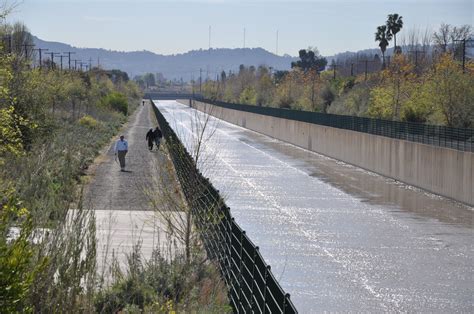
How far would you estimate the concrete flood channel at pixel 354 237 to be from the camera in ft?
60.5

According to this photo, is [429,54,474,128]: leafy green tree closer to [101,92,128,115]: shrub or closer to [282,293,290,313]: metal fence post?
[282,293,290,313]: metal fence post

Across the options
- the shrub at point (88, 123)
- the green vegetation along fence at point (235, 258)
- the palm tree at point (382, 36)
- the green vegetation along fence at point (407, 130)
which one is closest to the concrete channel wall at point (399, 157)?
the green vegetation along fence at point (407, 130)

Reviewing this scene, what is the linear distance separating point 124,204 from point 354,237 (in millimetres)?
6394

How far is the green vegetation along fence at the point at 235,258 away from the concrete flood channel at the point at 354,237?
1.69m

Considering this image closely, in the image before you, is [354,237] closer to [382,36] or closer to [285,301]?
[285,301]

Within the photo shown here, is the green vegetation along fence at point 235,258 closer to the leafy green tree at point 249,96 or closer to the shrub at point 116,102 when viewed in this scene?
the shrub at point 116,102

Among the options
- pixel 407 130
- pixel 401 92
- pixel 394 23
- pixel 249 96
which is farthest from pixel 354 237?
pixel 249 96

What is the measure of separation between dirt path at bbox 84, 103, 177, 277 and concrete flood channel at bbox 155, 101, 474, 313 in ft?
7.77

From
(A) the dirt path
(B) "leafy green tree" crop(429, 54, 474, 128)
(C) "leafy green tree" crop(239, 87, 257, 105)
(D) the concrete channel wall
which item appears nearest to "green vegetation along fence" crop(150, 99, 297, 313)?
(A) the dirt path

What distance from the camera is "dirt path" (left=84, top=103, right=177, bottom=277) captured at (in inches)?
706

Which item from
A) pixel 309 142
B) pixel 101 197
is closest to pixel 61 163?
pixel 101 197

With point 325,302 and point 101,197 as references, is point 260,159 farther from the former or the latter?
point 325,302

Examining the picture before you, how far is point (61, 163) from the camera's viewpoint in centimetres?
3189

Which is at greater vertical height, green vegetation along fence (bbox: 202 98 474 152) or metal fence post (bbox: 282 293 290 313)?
green vegetation along fence (bbox: 202 98 474 152)
